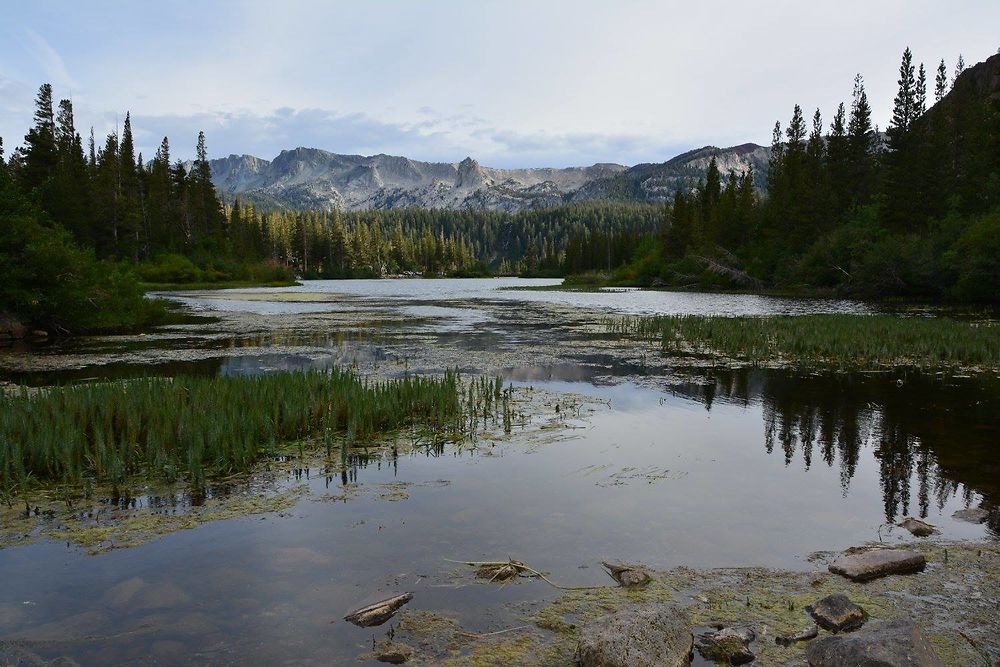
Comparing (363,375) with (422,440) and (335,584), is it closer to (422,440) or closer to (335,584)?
(422,440)

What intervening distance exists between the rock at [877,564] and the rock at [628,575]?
2.07 m

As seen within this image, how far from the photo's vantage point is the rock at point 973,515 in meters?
8.23

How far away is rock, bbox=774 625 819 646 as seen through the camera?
5375 millimetres

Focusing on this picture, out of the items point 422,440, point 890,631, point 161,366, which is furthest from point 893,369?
point 161,366

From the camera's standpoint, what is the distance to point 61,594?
6.26 m

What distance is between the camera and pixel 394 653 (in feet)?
17.0

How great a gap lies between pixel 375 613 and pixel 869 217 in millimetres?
76210

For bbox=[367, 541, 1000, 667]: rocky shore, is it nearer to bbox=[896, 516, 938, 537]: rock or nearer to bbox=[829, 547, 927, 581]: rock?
bbox=[829, 547, 927, 581]: rock

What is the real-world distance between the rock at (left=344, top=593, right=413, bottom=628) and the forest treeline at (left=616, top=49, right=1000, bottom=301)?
44.3 meters

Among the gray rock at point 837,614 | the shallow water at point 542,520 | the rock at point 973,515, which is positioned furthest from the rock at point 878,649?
the rock at point 973,515

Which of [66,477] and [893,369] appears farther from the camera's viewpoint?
[893,369]

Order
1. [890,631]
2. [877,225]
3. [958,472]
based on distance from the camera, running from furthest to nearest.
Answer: [877,225] → [958,472] → [890,631]

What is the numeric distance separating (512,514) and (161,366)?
1660 centimetres

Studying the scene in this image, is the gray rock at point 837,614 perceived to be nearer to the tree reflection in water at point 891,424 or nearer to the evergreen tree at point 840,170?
the tree reflection in water at point 891,424
